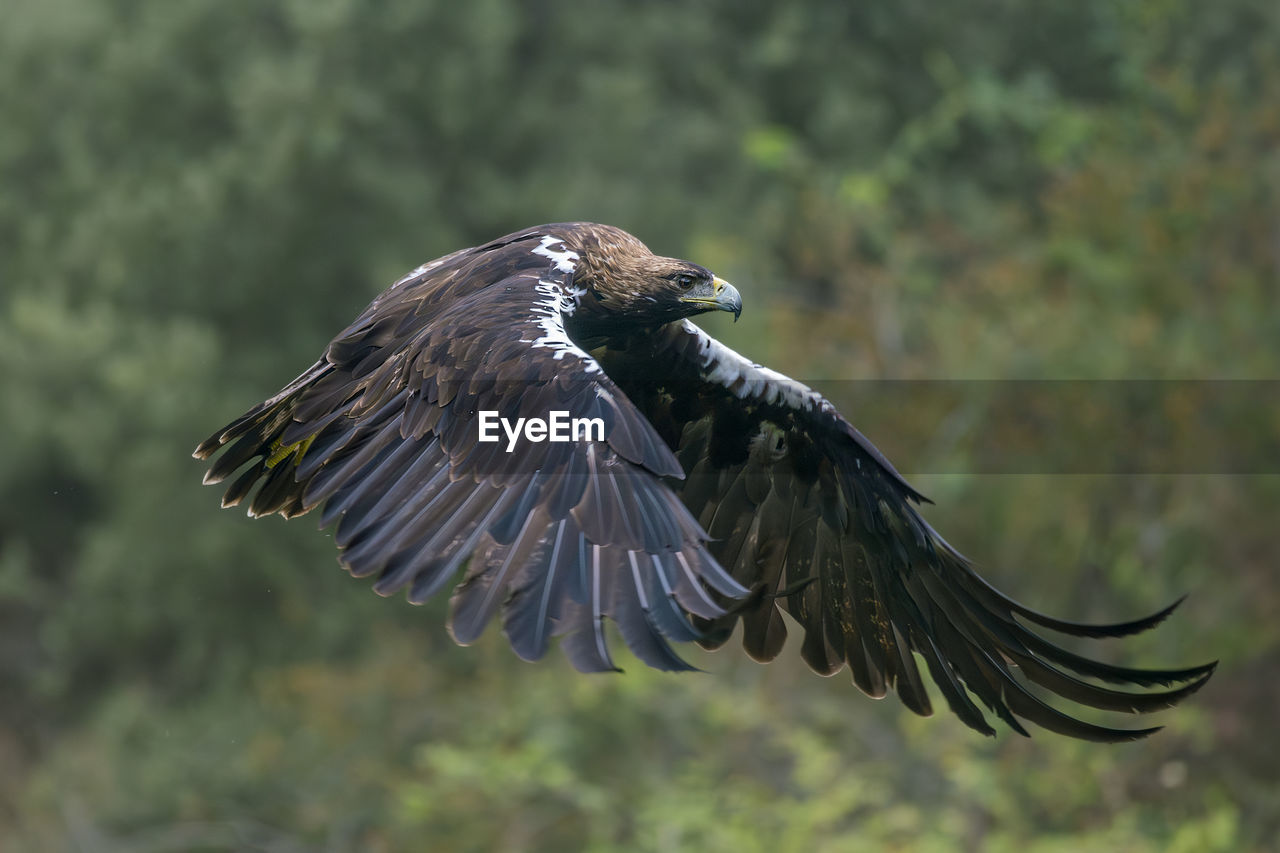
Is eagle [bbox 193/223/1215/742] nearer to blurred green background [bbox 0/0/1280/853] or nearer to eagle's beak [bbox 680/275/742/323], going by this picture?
eagle's beak [bbox 680/275/742/323]

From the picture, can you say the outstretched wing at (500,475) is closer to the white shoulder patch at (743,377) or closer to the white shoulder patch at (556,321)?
the white shoulder patch at (556,321)

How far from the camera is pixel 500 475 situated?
5371 millimetres

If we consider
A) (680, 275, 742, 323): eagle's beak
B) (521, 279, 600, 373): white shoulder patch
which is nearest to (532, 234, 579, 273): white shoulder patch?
(521, 279, 600, 373): white shoulder patch

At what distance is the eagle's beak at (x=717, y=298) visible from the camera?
22.1 feet

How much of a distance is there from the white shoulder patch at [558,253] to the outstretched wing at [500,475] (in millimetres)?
16

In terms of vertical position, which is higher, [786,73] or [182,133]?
[786,73]

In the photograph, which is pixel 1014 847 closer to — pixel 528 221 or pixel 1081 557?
pixel 1081 557

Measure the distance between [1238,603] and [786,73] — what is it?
10.0 meters

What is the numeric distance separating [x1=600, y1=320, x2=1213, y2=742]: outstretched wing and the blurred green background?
6.36 meters

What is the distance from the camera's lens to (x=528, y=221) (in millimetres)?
20719

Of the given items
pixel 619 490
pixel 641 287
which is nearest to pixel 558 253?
pixel 641 287

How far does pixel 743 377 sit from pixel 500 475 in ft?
5.84

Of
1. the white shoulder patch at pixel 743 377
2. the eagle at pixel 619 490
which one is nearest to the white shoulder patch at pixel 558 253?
the eagle at pixel 619 490

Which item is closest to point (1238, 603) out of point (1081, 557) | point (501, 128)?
point (1081, 557)
